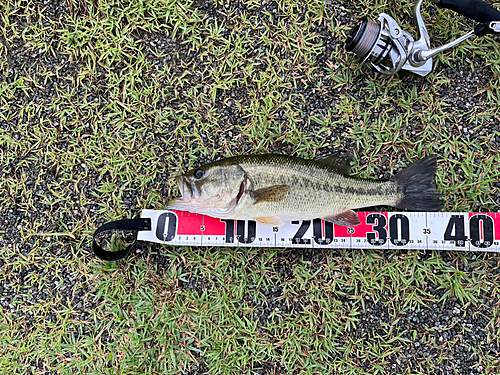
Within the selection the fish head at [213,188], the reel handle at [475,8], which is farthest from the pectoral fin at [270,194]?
the reel handle at [475,8]

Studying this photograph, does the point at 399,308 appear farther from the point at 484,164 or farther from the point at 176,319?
A: the point at 176,319

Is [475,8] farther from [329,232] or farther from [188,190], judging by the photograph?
[188,190]

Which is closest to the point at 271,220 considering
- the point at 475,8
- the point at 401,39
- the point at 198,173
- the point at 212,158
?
the point at 198,173

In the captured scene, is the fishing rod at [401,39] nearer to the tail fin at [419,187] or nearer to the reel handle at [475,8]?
the reel handle at [475,8]

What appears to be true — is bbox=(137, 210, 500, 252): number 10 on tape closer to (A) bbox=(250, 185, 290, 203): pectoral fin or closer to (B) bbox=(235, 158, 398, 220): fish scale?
(B) bbox=(235, 158, 398, 220): fish scale

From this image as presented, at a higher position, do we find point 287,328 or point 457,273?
point 457,273

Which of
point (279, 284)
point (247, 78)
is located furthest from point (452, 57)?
point (279, 284)
